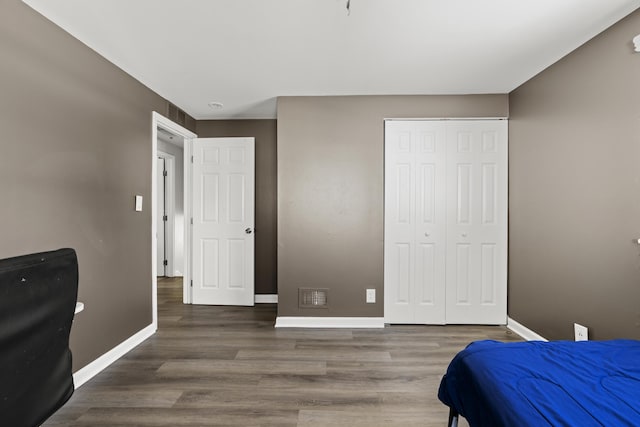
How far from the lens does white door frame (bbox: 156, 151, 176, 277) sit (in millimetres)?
5336

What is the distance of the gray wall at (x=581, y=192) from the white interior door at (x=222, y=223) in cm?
307

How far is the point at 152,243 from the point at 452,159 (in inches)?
128

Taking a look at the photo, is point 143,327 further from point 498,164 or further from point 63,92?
point 498,164

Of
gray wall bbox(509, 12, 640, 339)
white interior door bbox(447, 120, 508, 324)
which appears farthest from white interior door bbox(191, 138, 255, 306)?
gray wall bbox(509, 12, 640, 339)

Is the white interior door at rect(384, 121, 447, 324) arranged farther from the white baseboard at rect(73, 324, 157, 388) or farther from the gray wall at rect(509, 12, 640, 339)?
Result: the white baseboard at rect(73, 324, 157, 388)

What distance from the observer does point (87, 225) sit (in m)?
2.22

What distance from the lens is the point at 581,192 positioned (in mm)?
2213

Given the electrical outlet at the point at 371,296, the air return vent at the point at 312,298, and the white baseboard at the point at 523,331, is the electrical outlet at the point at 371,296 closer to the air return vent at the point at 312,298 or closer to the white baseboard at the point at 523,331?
the air return vent at the point at 312,298

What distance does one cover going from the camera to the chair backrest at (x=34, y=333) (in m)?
0.68

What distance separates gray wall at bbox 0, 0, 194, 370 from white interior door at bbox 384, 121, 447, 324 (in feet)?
Result: 8.14

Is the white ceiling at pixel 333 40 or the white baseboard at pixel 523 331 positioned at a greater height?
the white ceiling at pixel 333 40

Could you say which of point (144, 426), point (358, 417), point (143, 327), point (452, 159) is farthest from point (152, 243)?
point (452, 159)

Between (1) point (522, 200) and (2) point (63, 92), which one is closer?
(2) point (63, 92)

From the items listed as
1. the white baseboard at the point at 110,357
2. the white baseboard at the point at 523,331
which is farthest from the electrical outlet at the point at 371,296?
→ the white baseboard at the point at 110,357
